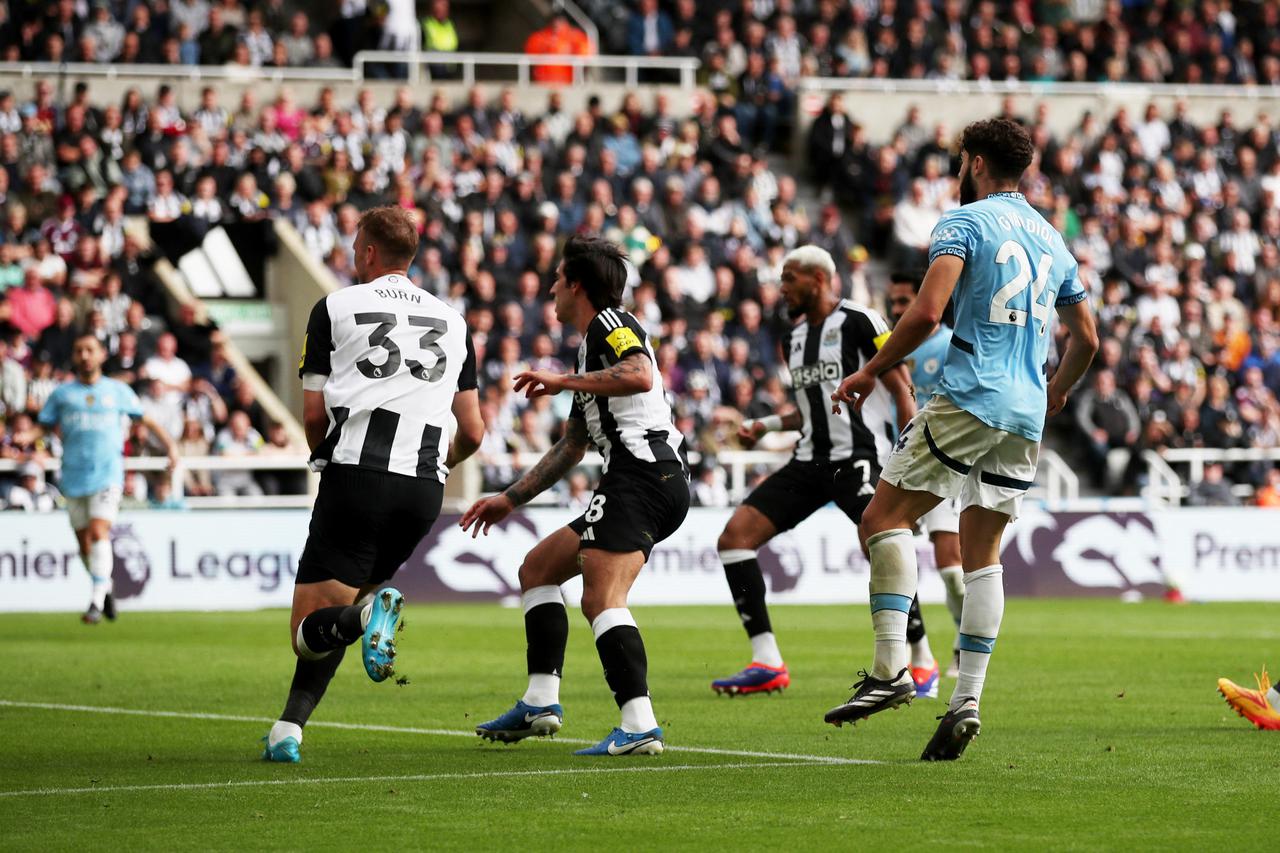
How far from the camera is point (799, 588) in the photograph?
71.6 ft

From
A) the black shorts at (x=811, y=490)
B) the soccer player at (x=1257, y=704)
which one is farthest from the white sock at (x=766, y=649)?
the soccer player at (x=1257, y=704)

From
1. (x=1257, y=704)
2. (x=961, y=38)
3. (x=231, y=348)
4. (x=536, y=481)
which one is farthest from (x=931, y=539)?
(x=961, y=38)

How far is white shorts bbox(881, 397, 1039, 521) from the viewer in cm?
787

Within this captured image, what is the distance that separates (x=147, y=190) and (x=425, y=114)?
3928 millimetres

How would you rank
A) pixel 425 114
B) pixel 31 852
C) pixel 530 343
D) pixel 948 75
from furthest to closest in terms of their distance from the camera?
pixel 948 75, pixel 425 114, pixel 530 343, pixel 31 852

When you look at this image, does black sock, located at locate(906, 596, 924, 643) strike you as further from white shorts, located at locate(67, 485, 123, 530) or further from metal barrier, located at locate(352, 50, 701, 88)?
metal barrier, located at locate(352, 50, 701, 88)

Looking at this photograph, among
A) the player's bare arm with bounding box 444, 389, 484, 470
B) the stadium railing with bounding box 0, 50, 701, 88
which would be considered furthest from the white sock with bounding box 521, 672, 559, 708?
the stadium railing with bounding box 0, 50, 701, 88

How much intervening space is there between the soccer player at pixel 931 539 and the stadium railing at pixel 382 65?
1530 centimetres

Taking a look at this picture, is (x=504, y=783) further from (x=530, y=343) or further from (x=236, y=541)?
(x=530, y=343)

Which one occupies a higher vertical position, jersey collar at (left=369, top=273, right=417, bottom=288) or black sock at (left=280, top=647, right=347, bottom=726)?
jersey collar at (left=369, top=273, right=417, bottom=288)

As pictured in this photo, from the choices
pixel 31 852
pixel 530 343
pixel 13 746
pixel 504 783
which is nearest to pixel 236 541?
pixel 530 343

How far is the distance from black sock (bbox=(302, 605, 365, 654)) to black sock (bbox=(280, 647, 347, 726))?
0.79 ft

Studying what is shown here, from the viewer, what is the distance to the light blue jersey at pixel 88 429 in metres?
16.7

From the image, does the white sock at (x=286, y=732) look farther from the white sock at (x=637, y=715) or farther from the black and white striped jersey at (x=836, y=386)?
the black and white striped jersey at (x=836, y=386)
